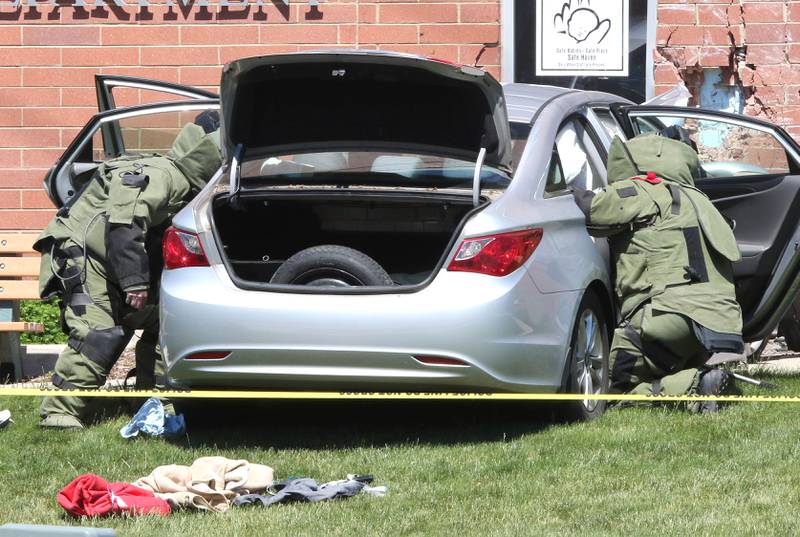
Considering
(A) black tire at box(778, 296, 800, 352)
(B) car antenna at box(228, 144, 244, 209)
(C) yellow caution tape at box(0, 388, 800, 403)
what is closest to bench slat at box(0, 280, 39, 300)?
(C) yellow caution tape at box(0, 388, 800, 403)

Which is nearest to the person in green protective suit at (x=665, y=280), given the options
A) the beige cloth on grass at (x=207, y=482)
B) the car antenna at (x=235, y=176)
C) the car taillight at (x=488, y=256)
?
the car taillight at (x=488, y=256)

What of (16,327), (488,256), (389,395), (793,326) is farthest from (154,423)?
(793,326)

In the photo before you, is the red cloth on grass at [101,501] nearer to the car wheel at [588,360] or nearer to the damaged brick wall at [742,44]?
the car wheel at [588,360]

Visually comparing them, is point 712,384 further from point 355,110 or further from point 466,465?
point 355,110

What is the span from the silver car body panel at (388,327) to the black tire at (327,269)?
0.72ft

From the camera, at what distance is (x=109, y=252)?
24.4ft

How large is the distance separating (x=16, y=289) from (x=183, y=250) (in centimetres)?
290

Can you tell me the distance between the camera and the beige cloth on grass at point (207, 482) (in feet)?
18.1

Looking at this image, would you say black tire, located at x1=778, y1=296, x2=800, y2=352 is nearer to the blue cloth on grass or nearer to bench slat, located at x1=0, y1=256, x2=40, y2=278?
the blue cloth on grass

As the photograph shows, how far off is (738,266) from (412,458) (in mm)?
2604

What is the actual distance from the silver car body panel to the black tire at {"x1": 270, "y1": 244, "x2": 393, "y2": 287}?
0.22m

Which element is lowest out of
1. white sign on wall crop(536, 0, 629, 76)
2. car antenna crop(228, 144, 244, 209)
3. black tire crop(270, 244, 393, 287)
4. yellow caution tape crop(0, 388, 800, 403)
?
yellow caution tape crop(0, 388, 800, 403)

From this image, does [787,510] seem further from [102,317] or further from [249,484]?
[102,317]

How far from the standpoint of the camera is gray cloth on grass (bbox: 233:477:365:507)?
5.54 meters
